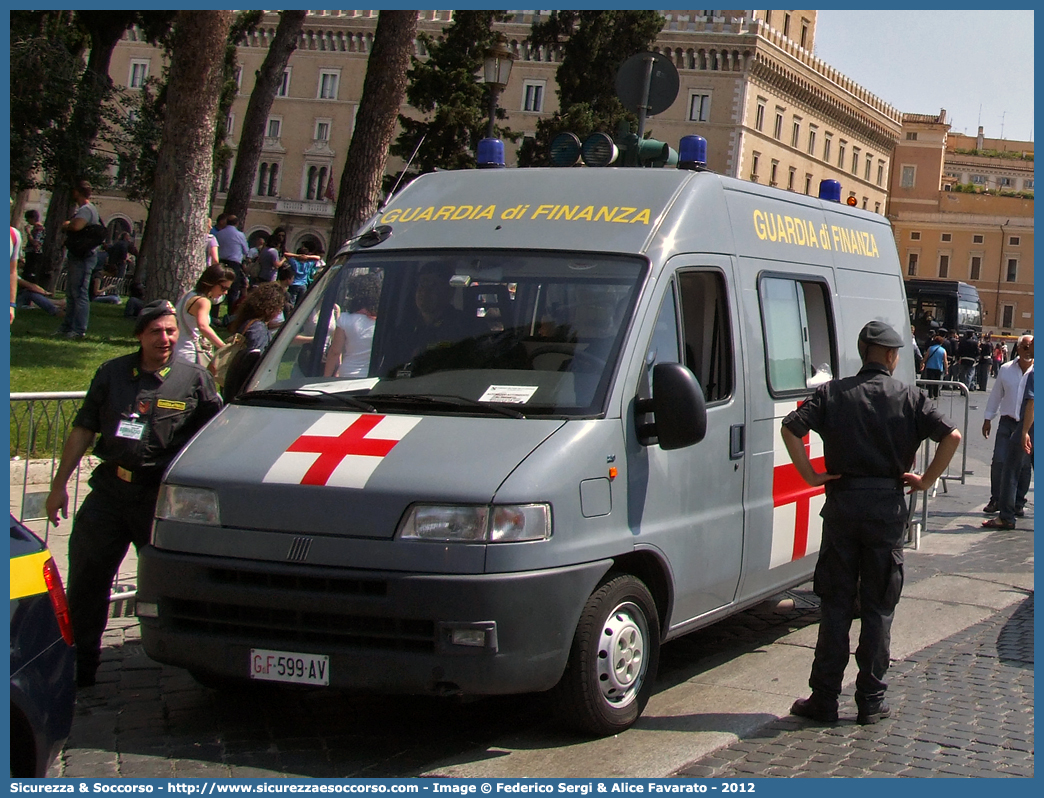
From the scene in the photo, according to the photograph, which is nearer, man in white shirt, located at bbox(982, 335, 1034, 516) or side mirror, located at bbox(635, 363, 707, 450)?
side mirror, located at bbox(635, 363, 707, 450)

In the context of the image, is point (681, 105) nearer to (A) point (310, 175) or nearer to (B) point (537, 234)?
(A) point (310, 175)

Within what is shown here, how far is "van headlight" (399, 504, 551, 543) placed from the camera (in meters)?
5.08

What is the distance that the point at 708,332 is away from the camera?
648 cm

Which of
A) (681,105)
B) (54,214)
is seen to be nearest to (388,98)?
(54,214)

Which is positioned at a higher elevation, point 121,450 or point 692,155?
point 692,155

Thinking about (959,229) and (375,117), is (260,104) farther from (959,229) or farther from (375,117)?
(959,229)

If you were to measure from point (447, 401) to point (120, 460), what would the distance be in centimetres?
169

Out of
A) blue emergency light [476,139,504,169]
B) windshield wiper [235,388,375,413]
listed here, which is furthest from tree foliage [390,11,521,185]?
windshield wiper [235,388,375,413]

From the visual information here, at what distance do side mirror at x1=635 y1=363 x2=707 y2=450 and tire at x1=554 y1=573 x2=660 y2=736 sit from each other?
24.0 inches

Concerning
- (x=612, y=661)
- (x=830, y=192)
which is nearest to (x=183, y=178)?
(x=830, y=192)

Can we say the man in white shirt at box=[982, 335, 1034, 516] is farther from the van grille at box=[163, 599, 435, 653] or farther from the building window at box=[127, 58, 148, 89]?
the building window at box=[127, 58, 148, 89]

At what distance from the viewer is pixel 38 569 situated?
13.9ft

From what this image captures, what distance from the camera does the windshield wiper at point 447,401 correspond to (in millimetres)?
5527

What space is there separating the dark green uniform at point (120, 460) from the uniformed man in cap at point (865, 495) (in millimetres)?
2773
